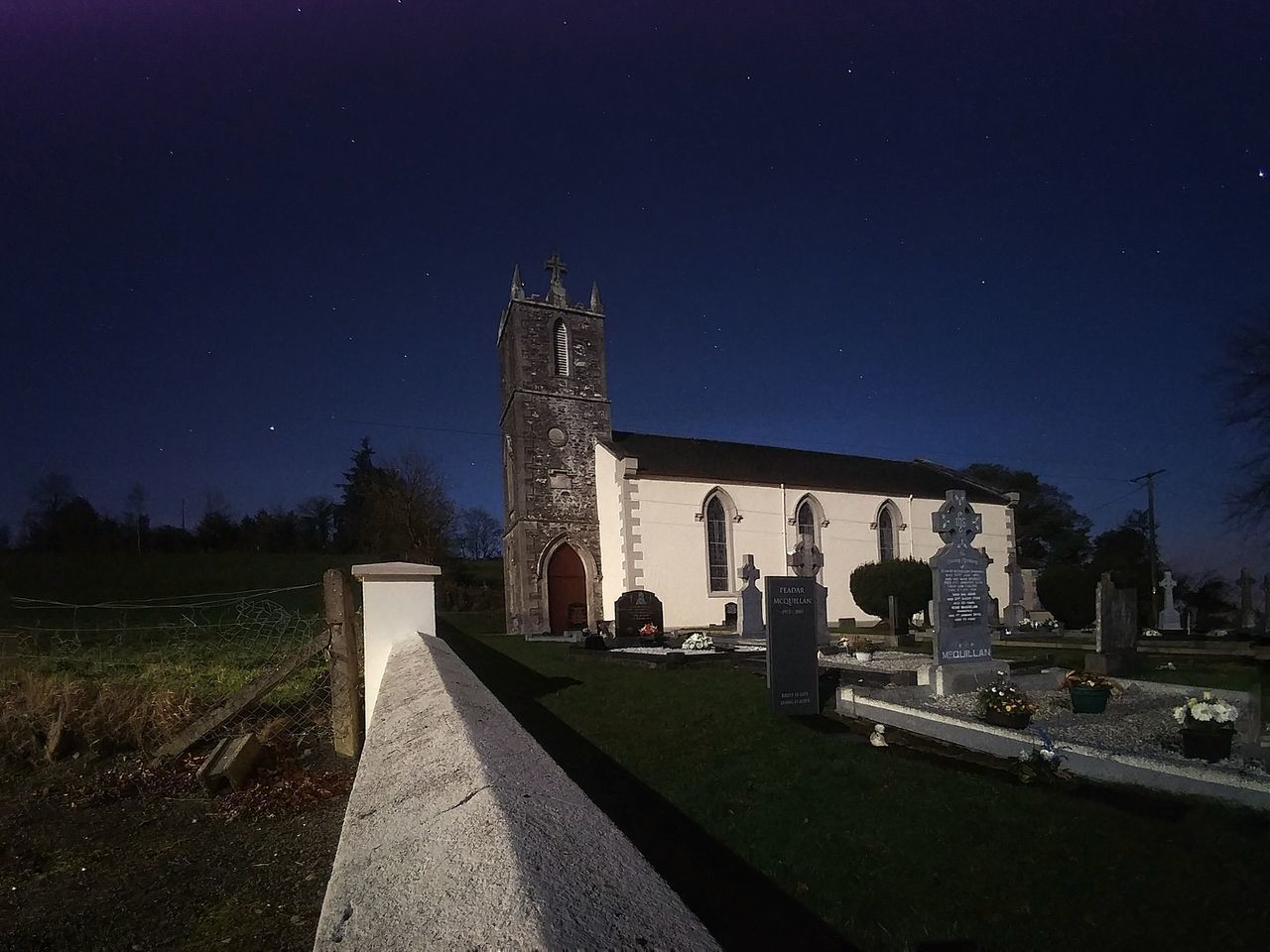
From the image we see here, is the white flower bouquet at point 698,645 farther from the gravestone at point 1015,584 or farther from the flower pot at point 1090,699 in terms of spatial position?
the gravestone at point 1015,584

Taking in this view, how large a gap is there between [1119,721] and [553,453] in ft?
63.9

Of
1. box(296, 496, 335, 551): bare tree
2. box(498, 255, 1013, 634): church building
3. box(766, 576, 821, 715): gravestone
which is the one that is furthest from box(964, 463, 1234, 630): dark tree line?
box(296, 496, 335, 551): bare tree

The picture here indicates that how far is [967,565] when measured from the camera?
991 cm

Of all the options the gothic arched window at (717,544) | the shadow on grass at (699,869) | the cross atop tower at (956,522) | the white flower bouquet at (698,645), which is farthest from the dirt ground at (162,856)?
the gothic arched window at (717,544)

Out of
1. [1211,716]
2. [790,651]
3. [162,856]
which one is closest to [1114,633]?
[1211,716]

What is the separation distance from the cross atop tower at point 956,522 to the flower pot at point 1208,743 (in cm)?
474

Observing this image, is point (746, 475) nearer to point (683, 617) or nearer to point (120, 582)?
point (683, 617)

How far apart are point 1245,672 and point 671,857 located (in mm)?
11819

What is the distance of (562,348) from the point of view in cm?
2569

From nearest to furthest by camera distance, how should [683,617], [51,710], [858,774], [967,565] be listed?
1. [858,774]
2. [51,710]
3. [967,565]
4. [683,617]

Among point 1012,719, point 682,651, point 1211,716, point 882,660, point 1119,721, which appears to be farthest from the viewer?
point 682,651

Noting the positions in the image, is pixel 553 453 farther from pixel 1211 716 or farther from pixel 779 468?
pixel 1211 716

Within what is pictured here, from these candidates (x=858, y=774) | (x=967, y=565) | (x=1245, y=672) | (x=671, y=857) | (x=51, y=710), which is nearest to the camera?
(x=671, y=857)

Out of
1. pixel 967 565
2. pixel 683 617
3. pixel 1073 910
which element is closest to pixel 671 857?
pixel 1073 910
